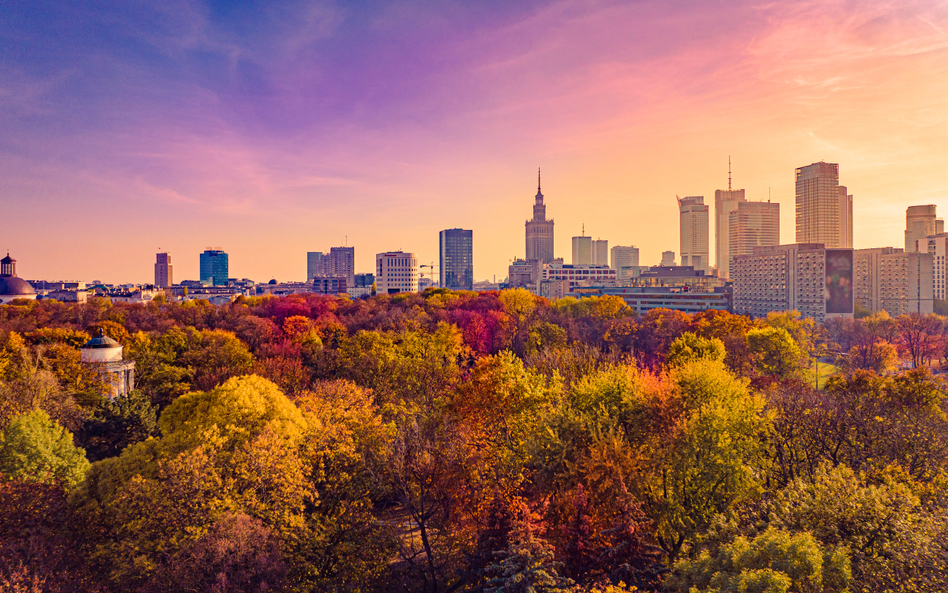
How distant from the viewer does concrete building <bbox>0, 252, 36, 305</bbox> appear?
406 feet

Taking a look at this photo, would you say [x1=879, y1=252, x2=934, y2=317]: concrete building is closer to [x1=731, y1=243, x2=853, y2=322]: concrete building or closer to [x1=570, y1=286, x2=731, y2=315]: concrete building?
[x1=731, y1=243, x2=853, y2=322]: concrete building

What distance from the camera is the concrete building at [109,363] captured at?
4075cm

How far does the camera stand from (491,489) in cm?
2155

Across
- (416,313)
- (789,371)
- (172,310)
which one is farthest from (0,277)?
(789,371)

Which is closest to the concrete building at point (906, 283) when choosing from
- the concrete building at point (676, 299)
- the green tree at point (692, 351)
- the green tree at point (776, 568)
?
the concrete building at point (676, 299)

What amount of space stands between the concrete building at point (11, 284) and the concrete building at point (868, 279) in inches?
8486

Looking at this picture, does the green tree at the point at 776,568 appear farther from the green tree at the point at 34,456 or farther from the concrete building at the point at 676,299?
the concrete building at the point at 676,299

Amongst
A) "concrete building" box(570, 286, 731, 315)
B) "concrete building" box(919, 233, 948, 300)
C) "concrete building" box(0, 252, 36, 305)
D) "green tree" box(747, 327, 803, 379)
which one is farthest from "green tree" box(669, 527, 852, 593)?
"concrete building" box(919, 233, 948, 300)

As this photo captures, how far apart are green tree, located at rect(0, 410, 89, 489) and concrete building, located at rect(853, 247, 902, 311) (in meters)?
180

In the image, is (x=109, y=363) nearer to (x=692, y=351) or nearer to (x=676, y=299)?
(x=692, y=351)

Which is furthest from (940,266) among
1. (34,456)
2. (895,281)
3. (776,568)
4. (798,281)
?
(34,456)

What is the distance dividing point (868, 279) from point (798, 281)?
33140 millimetres

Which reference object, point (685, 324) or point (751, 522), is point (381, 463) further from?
point (685, 324)

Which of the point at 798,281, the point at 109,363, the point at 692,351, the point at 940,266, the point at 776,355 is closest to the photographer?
the point at 109,363
